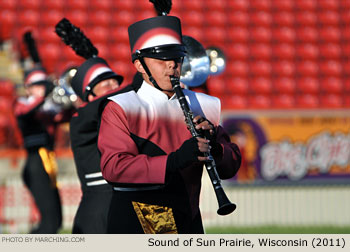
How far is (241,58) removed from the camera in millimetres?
12555

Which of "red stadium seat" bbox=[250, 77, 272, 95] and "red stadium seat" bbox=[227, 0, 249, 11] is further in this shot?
"red stadium seat" bbox=[227, 0, 249, 11]

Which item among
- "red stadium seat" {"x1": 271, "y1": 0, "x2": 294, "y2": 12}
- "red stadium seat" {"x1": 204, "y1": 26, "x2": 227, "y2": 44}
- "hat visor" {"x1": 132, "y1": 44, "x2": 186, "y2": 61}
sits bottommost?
"red stadium seat" {"x1": 204, "y1": 26, "x2": 227, "y2": 44}

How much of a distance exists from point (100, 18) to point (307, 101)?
13.5 feet

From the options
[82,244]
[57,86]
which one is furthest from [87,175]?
[57,86]

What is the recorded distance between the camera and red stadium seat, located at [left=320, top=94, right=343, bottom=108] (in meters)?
12.2

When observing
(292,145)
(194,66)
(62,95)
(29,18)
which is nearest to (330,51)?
(292,145)

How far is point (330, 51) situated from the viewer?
12883 mm

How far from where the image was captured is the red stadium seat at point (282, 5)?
1309 cm

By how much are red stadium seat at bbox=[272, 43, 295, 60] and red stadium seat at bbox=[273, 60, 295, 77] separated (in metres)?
0.13

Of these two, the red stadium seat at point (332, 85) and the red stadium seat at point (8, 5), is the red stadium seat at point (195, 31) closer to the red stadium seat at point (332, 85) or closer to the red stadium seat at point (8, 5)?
the red stadium seat at point (332, 85)

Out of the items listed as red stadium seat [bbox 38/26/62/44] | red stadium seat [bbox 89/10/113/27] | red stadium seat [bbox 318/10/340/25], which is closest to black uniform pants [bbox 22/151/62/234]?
red stadium seat [bbox 38/26/62/44]

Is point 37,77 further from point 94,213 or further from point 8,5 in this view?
point 8,5

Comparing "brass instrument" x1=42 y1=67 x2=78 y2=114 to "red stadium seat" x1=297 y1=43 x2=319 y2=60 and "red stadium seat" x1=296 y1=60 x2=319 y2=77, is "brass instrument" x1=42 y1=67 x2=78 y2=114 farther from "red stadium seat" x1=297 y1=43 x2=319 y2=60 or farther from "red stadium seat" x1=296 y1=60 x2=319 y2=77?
"red stadium seat" x1=297 y1=43 x2=319 y2=60

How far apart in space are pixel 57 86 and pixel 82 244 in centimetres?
392
